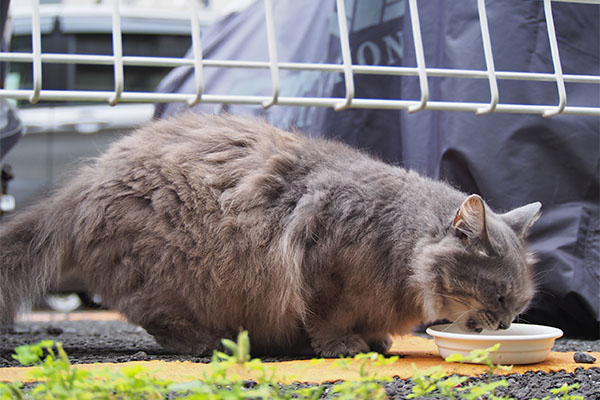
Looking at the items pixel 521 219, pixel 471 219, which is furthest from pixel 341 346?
pixel 521 219

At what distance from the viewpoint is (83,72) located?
634 centimetres

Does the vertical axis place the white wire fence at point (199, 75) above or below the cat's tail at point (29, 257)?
above

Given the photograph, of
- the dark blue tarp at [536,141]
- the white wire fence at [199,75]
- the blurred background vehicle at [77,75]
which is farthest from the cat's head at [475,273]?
the blurred background vehicle at [77,75]

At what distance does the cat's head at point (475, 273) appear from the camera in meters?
2.44

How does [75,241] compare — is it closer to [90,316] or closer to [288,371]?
[288,371]

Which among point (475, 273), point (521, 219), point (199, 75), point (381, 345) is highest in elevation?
point (199, 75)

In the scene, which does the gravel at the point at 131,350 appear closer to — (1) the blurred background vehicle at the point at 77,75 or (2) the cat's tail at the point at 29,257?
(2) the cat's tail at the point at 29,257

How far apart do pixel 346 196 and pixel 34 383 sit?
127 cm

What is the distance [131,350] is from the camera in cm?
281

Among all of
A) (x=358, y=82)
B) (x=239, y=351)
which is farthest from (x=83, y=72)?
(x=239, y=351)

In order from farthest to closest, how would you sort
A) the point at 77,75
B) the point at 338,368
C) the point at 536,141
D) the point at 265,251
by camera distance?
the point at 77,75, the point at 536,141, the point at 265,251, the point at 338,368

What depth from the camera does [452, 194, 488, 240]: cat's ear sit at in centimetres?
237

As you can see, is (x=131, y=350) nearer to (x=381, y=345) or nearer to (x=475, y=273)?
(x=381, y=345)

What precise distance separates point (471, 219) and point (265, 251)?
756 millimetres
